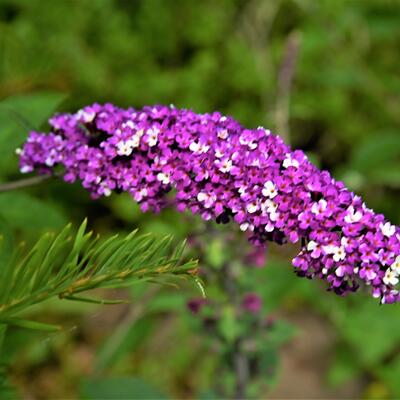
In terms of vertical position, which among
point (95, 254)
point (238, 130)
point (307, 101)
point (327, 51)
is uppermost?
point (327, 51)

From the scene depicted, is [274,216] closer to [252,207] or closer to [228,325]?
[252,207]

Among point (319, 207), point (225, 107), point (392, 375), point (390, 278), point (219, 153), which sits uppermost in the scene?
point (225, 107)

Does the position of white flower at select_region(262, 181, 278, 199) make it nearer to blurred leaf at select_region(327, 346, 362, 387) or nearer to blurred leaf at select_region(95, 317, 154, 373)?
blurred leaf at select_region(95, 317, 154, 373)

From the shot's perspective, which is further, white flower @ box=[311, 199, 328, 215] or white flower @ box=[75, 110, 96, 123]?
white flower @ box=[75, 110, 96, 123]

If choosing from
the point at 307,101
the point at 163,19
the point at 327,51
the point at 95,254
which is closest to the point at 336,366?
the point at 307,101

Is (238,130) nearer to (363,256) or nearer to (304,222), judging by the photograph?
(304,222)

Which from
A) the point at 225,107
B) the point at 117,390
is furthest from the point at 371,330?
the point at 225,107

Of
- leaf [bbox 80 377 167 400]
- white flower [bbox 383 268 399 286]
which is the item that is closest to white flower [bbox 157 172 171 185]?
white flower [bbox 383 268 399 286]
